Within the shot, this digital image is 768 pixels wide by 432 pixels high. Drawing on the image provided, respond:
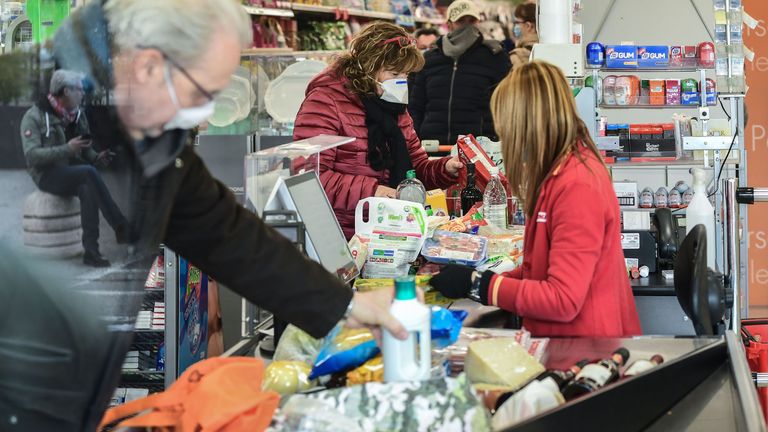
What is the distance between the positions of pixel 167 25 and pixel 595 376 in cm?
107

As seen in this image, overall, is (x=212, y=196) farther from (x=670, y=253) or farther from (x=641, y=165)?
(x=641, y=165)

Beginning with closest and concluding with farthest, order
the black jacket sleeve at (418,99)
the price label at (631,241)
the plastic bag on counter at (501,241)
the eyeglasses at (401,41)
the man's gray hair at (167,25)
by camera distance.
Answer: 1. the man's gray hair at (167,25)
2. the plastic bag on counter at (501,241)
3. the price label at (631,241)
4. the eyeglasses at (401,41)
5. the black jacket sleeve at (418,99)

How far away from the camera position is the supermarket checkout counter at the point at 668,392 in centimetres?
168

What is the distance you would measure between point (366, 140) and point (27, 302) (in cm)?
267

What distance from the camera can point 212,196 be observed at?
177cm

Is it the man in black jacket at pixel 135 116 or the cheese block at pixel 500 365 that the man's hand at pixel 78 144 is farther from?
the cheese block at pixel 500 365

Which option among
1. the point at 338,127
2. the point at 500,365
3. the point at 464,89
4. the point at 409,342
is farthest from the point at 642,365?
the point at 464,89

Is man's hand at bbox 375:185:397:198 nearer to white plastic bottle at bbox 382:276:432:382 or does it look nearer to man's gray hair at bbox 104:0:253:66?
white plastic bottle at bbox 382:276:432:382

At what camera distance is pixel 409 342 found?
1630mm

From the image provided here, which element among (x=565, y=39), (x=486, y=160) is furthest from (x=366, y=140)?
(x=565, y=39)

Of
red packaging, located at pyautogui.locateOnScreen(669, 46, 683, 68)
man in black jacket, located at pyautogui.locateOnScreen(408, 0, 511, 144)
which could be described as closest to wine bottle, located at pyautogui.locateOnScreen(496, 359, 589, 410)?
red packaging, located at pyautogui.locateOnScreen(669, 46, 683, 68)

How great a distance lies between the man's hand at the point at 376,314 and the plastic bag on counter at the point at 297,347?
0.57 ft

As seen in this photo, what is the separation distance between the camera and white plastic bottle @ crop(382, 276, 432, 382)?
5.31 ft

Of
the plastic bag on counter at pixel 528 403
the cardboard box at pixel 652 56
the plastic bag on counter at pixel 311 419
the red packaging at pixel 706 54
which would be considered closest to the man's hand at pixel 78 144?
the plastic bag on counter at pixel 311 419
